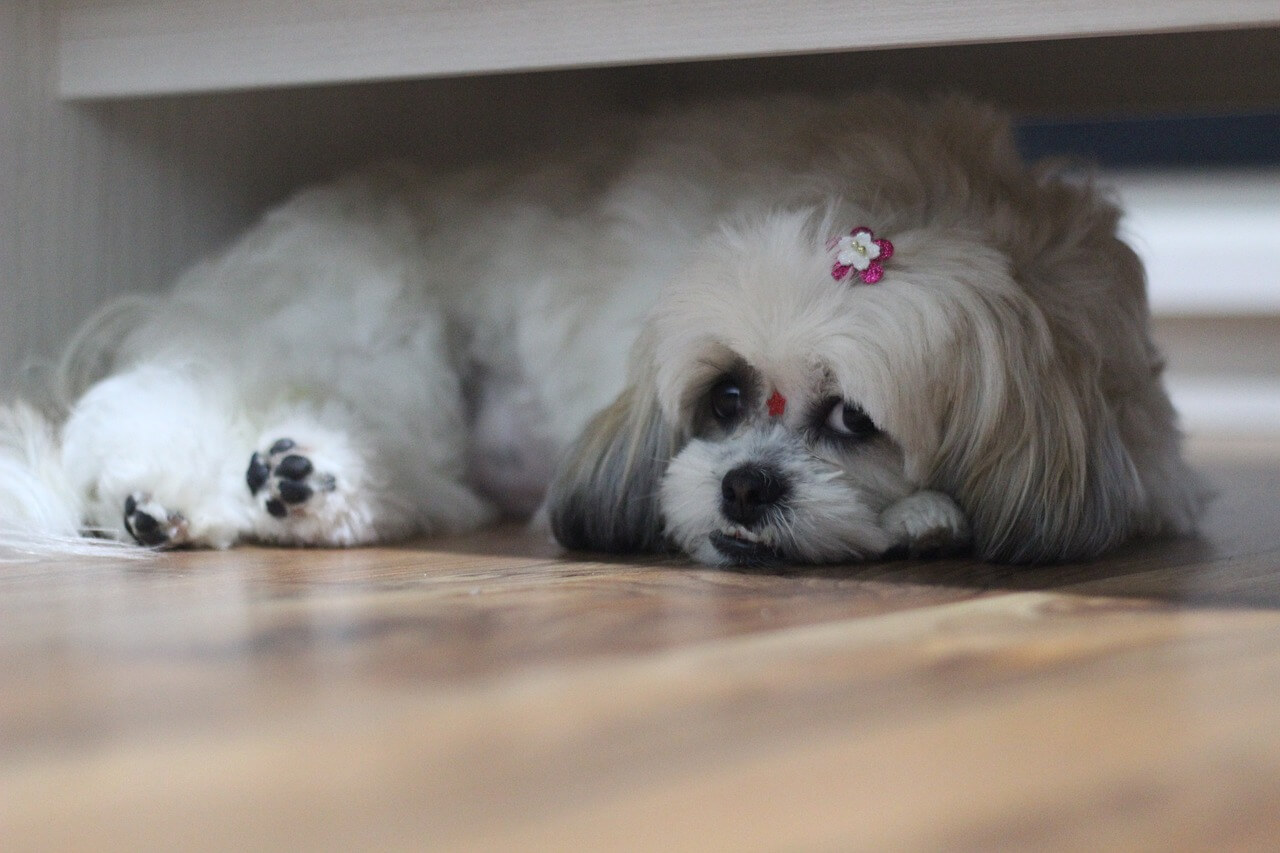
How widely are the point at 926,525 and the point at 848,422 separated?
16 cm

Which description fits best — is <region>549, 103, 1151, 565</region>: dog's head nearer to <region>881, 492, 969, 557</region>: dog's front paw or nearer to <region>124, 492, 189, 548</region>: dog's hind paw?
<region>881, 492, 969, 557</region>: dog's front paw

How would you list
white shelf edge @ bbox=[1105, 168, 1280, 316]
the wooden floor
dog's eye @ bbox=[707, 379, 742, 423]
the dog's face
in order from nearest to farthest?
the wooden floor
the dog's face
dog's eye @ bbox=[707, 379, 742, 423]
white shelf edge @ bbox=[1105, 168, 1280, 316]

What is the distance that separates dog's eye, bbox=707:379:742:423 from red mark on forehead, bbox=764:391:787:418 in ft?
0.17

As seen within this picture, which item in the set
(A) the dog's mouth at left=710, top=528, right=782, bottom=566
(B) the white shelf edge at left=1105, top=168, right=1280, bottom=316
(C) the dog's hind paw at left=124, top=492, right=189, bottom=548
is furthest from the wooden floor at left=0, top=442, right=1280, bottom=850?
(B) the white shelf edge at left=1105, top=168, right=1280, bottom=316

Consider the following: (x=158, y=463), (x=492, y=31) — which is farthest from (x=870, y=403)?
(x=158, y=463)

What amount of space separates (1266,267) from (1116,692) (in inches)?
132

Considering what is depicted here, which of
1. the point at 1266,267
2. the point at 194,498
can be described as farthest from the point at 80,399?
the point at 1266,267

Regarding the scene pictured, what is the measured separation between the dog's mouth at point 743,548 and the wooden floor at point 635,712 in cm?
11

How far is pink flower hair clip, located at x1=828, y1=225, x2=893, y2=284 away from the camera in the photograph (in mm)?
1759

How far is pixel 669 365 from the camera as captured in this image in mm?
1861

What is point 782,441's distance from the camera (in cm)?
182

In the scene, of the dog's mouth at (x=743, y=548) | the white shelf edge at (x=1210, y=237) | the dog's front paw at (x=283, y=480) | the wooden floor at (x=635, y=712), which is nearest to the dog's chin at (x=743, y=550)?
the dog's mouth at (x=743, y=548)

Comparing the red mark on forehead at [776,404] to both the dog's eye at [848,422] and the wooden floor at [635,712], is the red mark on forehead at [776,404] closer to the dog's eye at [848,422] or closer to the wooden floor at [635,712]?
the dog's eye at [848,422]

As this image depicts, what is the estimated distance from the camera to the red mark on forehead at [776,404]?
1.82 metres
